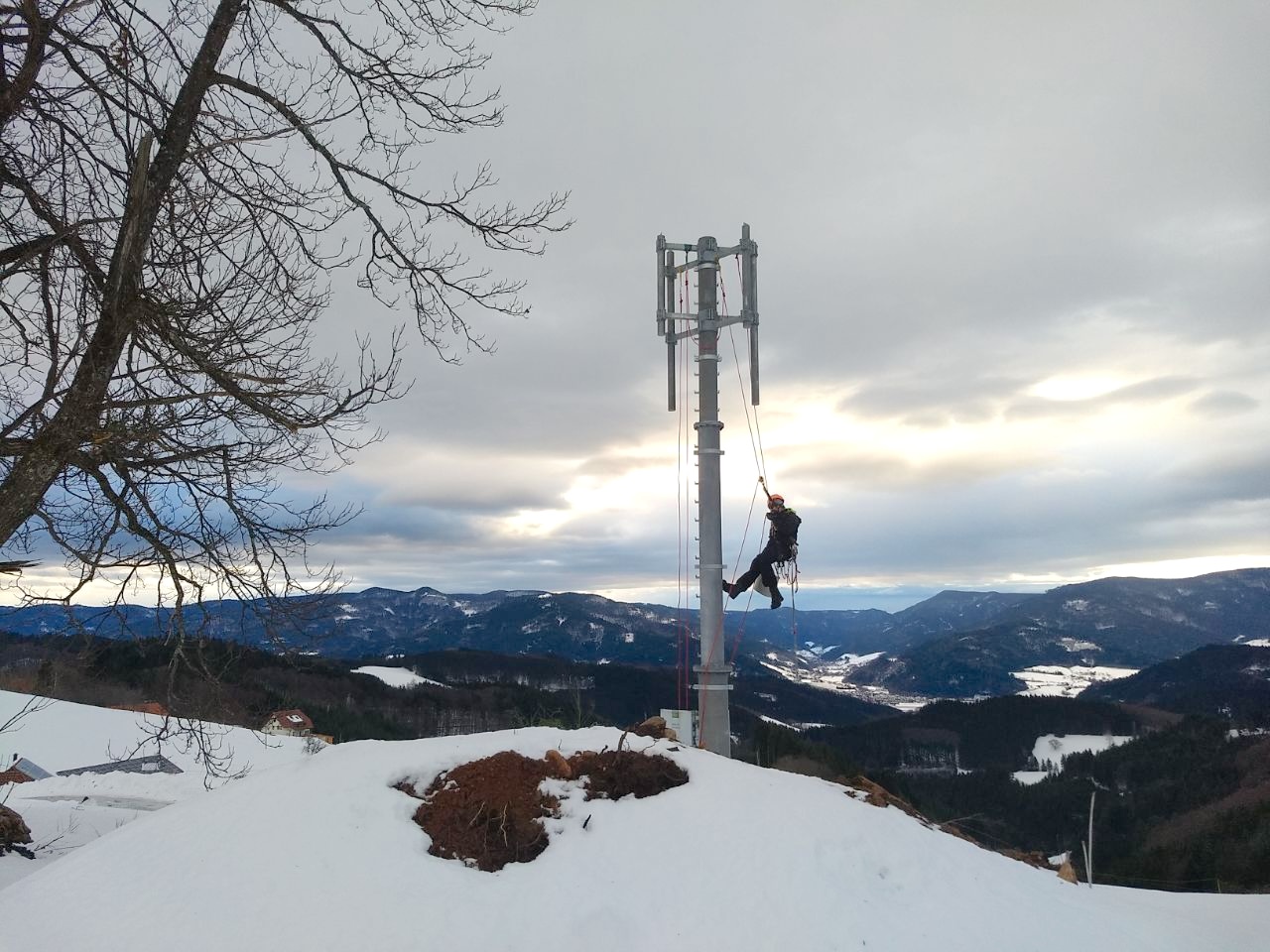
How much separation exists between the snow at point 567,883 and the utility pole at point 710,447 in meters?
2.24

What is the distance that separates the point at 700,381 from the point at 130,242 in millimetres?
5664

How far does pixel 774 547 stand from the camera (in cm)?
1008

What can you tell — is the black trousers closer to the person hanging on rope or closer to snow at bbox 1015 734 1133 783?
the person hanging on rope

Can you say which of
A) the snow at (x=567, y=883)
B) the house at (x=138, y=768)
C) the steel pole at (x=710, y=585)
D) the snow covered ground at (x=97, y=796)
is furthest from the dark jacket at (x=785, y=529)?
the house at (x=138, y=768)

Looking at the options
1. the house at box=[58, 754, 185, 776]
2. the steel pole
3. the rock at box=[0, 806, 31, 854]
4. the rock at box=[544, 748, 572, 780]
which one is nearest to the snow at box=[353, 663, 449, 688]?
the house at box=[58, 754, 185, 776]

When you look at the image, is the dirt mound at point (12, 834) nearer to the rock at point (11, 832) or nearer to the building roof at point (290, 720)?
the rock at point (11, 832)

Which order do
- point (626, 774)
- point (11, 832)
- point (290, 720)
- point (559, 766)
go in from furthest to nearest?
1. point (290, 720)
2. point (11, 832)
3. point (559, 766)
4. point (626, 774)

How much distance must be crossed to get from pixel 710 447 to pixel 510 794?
14.8 feet

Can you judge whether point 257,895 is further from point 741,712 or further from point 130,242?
point 741,712

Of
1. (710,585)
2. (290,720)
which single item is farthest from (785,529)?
(290,720)

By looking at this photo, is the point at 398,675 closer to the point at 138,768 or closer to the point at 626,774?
the point at 138,768

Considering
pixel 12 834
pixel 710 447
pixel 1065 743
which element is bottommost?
pixel 1065 743

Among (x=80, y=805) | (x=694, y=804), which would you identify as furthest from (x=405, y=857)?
(x=80, y=805)

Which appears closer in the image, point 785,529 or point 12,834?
point 12,834
